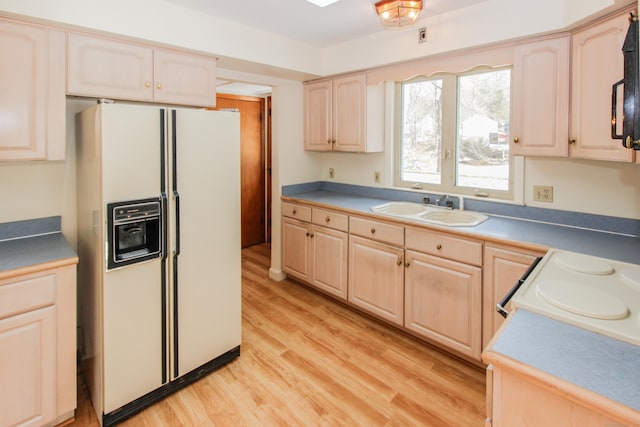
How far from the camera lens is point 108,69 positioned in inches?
85.4

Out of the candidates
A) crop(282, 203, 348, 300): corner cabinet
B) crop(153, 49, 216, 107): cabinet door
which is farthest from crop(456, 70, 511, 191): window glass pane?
crop(153, 49, 216, 107): cabinet door

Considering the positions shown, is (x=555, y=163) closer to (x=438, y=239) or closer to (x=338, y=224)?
(x=438, y=239)

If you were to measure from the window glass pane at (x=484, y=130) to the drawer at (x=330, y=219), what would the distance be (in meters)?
0.98

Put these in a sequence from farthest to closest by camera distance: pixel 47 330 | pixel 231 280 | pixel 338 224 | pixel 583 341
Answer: pixel 338 224, pixel 231 280, pixel 47 330, pixel 583 341

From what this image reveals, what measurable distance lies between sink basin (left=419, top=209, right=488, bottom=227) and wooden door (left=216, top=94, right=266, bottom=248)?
2744 mm

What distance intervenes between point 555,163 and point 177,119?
2386 mm

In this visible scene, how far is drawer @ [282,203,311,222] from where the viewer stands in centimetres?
339

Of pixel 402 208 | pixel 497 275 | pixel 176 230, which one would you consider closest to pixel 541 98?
pixel 497 275

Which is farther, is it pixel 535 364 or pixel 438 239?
pixel 438 239

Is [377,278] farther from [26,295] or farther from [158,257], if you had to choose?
[26,295]

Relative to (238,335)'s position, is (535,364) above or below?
above

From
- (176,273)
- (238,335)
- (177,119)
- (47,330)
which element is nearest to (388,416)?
(238,335)

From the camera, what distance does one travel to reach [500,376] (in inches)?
38.5

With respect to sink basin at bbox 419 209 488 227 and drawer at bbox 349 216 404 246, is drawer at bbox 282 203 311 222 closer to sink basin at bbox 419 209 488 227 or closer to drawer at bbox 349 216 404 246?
drawer at bbox 349 216 404 246
